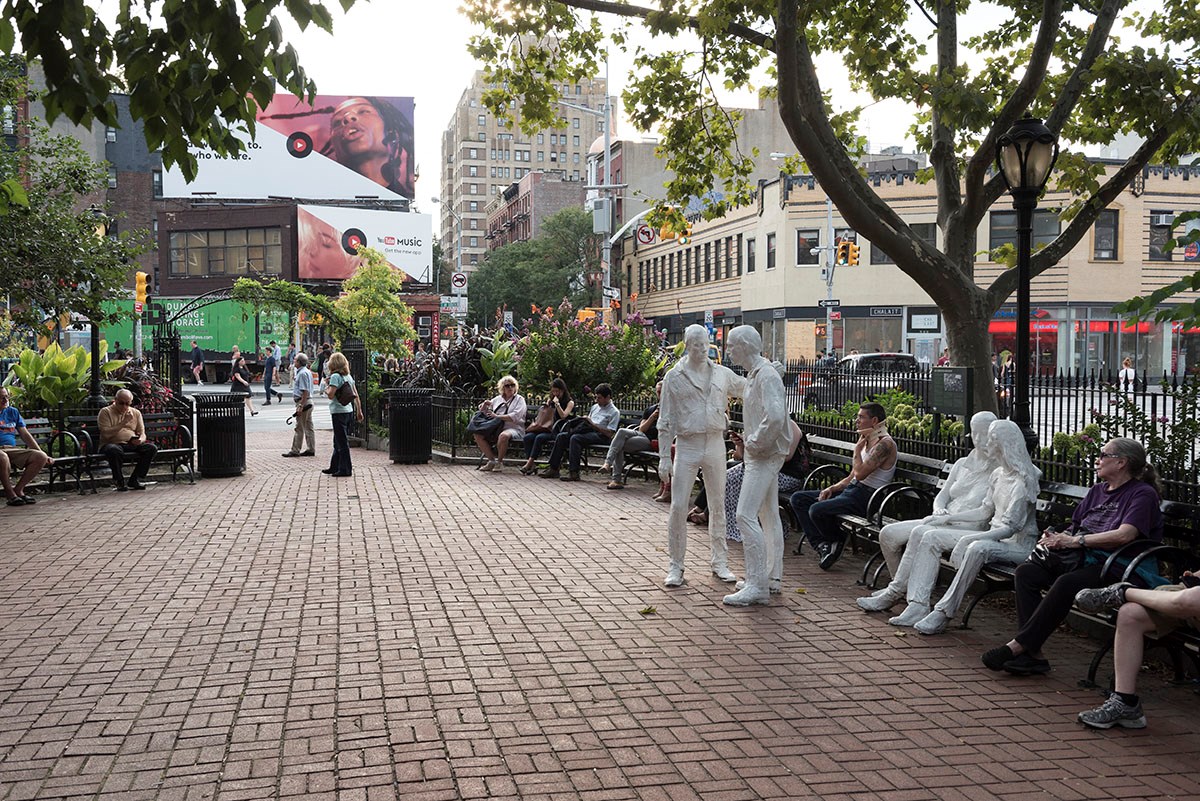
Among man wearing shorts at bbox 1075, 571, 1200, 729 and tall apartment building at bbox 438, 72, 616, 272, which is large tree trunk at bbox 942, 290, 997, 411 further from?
tall apartment building at bbox 438, 72, 616, 272

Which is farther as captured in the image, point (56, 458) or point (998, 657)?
point (56, 458)

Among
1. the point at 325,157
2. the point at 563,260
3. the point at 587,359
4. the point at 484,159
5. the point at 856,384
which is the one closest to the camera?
the point at 856,384

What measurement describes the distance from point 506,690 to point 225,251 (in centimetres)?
6832

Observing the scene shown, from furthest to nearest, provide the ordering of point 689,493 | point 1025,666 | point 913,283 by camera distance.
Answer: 1. point 913,283
2. point 689,493
3. point 1025,666

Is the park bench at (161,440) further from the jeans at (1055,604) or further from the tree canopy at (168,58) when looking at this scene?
the jeans at (1055,604)

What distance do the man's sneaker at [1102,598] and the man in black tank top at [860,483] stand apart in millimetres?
3271

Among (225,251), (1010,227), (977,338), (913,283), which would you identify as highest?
(225,251)

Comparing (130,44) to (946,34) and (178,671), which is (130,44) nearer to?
(178,671)

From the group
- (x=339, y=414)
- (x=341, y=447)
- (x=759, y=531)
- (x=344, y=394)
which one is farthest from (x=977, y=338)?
(x=344, y=394)

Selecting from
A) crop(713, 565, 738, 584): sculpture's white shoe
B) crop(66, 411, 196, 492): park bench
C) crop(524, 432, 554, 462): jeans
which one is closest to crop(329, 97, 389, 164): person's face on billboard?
crop(66, 411, 196, 492): park bench

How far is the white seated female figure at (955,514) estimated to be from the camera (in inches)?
281

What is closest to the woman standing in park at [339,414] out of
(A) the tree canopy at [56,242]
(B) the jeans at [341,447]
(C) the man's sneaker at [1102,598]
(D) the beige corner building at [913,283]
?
(B) the jeans at [341,447]

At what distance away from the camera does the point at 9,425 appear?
12500mm

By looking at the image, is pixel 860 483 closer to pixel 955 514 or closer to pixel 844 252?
pixel 955 514
